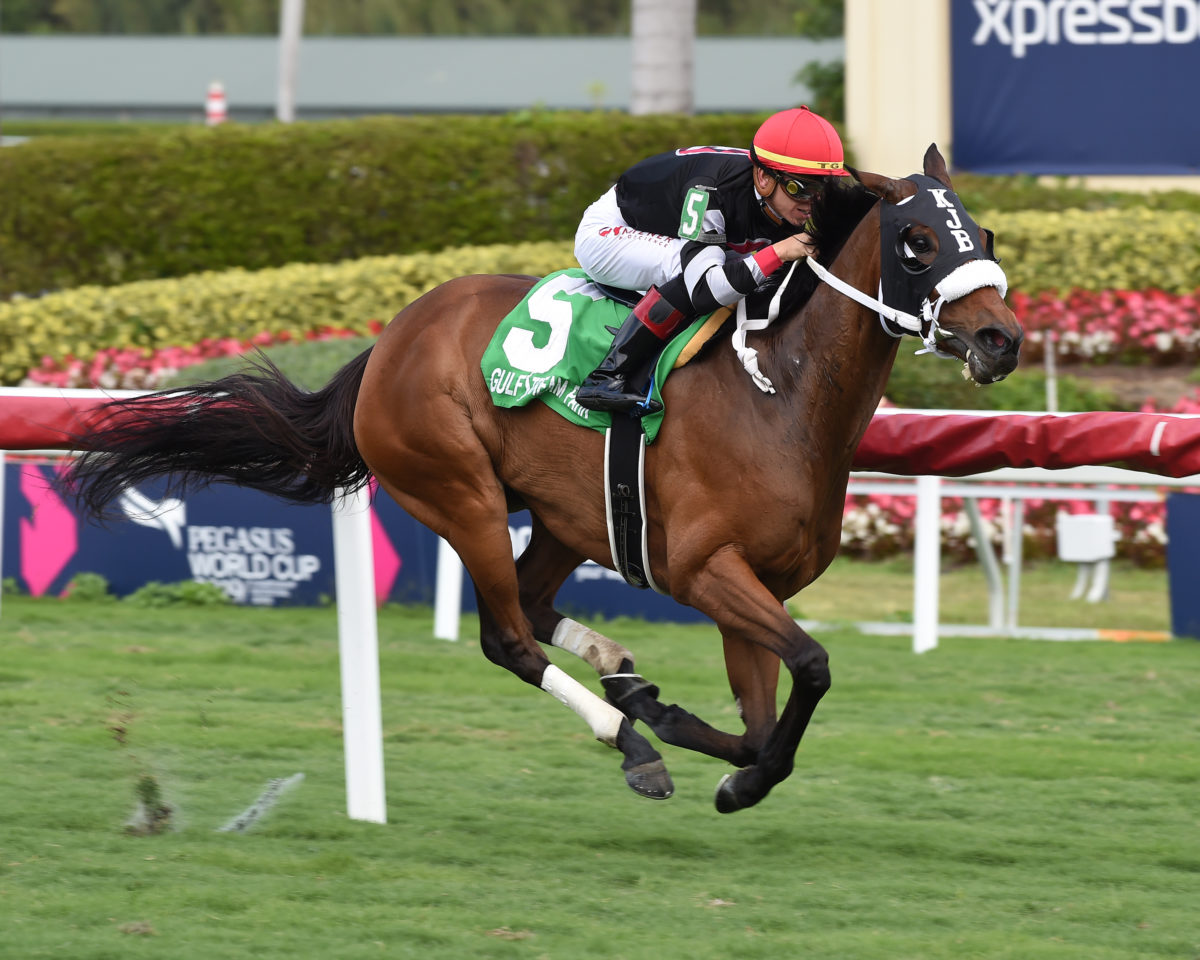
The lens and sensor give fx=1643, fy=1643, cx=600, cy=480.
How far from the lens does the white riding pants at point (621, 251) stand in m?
3.95

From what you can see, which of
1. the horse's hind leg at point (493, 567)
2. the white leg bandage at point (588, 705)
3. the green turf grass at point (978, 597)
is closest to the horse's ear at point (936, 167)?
the horse's hind leg at point (493, 567)

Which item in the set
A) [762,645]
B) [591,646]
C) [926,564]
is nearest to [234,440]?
[591,646]

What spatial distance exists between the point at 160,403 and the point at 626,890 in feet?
6.08

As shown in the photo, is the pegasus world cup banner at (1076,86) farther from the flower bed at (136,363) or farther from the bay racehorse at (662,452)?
the bay racehorse at (662,452)

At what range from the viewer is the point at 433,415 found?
4215 mm

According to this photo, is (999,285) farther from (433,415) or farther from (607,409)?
(433,415)

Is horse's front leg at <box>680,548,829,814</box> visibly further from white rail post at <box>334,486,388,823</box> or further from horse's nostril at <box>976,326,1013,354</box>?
white rail post at <box>334,486,388,823</box>

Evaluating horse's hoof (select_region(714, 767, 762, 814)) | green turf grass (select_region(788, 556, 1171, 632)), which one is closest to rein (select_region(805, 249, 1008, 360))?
horse's hoof (select_region(714, 767, 762, 814))

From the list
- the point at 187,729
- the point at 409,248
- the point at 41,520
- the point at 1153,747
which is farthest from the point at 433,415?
the point at 409,248

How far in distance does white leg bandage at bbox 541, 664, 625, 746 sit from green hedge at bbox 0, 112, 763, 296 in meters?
7.68

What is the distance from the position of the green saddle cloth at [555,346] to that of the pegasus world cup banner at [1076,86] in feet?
24.2

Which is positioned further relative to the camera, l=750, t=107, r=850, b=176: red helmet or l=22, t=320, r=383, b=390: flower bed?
l=22, t=320, r=383, b=390: flower bed

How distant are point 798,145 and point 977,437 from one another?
90 cm

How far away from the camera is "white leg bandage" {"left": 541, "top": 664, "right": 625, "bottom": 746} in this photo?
13.0 feet
